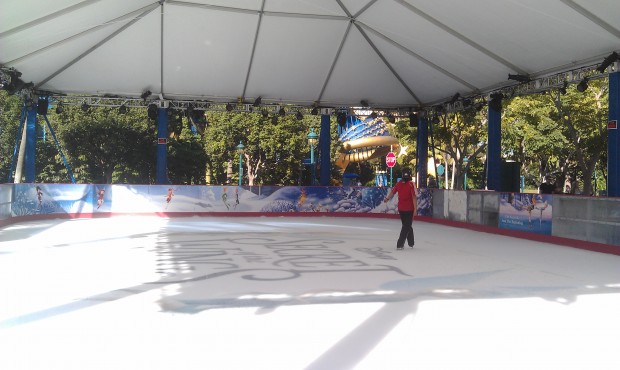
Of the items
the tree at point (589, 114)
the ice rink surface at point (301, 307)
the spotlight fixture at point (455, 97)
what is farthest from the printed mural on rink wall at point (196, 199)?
the tree at point (589, 114)

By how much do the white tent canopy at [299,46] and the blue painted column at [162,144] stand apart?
1001 mm

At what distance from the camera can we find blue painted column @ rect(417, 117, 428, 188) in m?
23.8

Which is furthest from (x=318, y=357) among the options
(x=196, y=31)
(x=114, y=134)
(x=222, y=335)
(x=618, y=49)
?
(x=114, y=134)

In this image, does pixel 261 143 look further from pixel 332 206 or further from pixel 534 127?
pixel 534 127

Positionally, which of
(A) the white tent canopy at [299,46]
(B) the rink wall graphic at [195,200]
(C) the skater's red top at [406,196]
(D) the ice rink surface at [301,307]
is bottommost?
(D) the ice rink surface at [301,307]

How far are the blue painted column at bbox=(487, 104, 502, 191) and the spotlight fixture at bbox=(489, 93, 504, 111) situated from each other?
0.61 feet

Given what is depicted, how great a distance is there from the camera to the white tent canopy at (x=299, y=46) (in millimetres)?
13227

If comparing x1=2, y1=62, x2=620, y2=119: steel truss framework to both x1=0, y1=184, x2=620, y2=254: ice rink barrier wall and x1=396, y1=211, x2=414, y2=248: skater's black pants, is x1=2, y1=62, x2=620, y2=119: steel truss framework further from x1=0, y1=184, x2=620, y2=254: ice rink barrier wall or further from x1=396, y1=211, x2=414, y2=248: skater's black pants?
x1=396, y1=211, x2=414, y2=248: skater's black pants

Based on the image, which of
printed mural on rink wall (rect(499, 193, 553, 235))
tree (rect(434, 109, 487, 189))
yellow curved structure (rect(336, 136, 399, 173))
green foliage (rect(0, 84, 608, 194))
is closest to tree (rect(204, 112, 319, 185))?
green foliage (rect(0, 84, 608, 194))

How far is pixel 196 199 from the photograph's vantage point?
21141mm

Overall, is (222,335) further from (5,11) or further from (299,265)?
(5,11)

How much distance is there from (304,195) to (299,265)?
13323 mm

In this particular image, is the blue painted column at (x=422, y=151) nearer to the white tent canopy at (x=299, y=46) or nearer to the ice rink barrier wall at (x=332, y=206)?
the white tent canopy at (x=299, y=46)

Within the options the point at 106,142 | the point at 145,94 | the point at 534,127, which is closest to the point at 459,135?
the point at 534,127
